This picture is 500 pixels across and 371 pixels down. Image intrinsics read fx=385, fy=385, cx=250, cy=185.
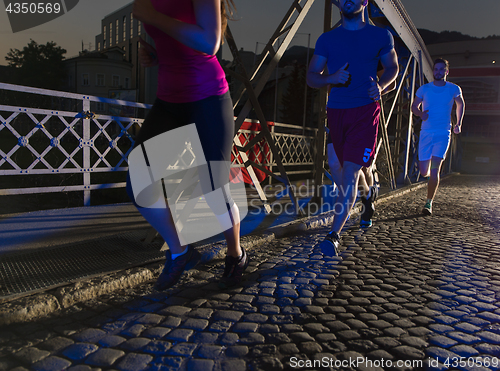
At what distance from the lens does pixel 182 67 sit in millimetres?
2189

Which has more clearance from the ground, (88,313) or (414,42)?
(414,42)

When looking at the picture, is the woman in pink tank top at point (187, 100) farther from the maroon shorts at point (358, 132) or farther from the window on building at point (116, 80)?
the window on building at point (116, 80)

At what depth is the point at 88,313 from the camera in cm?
207

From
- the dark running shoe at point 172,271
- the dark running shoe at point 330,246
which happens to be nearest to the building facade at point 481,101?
the dark running shoe at point 330,246

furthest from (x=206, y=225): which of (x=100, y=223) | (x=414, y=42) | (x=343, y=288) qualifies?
(x=414, y=42)

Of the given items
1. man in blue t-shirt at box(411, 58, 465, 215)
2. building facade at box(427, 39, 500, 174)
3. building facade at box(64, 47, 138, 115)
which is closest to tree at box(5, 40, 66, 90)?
building facade at box(64, 47, 138, 115)

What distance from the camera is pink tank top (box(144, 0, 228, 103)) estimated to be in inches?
83.1

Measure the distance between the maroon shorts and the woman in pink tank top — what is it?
150 cm

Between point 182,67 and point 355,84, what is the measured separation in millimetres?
1823

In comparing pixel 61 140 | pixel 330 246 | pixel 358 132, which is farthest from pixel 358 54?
pixel 61 140

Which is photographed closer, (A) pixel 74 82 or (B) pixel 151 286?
(B) pixel 151 286

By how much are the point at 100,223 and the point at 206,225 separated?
1.12 m

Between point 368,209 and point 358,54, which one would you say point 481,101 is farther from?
point 358,54

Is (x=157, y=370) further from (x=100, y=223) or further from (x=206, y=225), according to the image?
(x=100, y=223)
